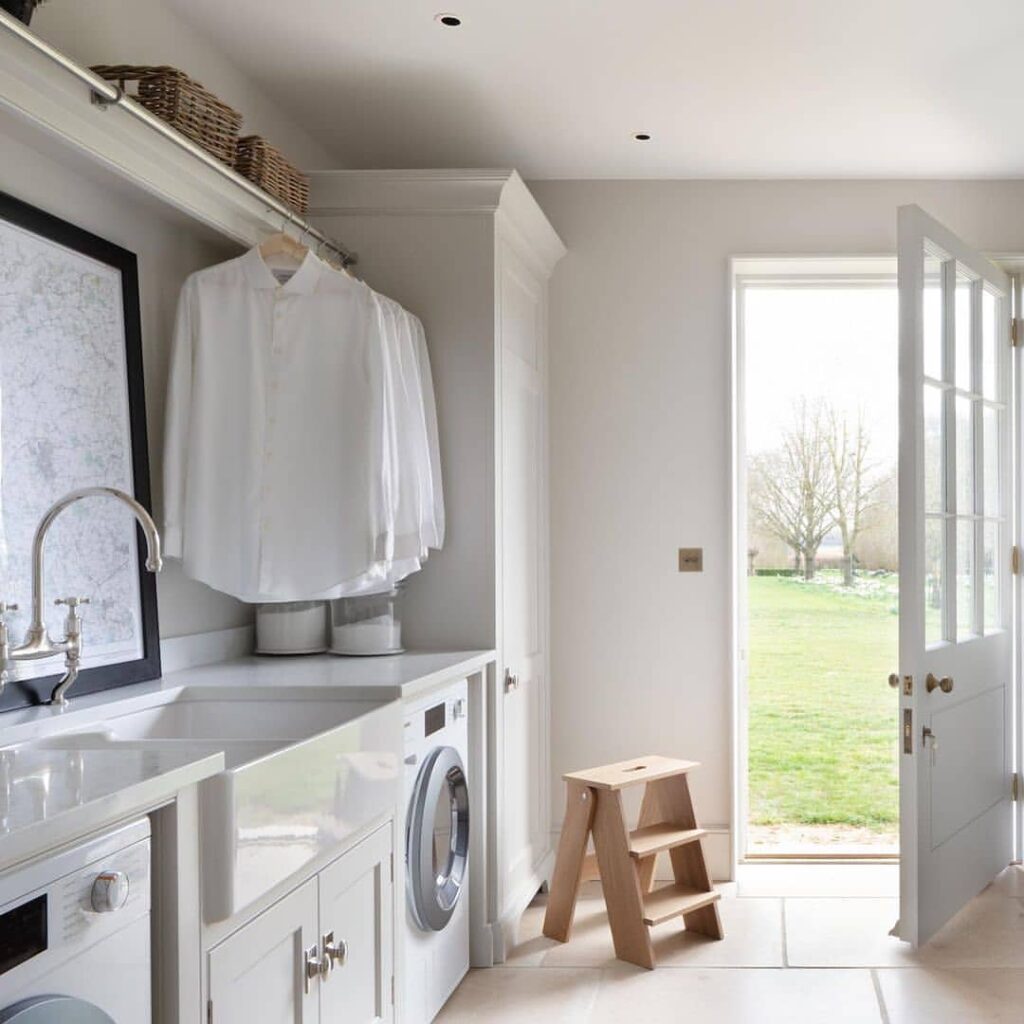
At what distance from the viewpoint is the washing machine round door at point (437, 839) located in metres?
2.76

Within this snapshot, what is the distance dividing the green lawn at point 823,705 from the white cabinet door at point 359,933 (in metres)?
2.63

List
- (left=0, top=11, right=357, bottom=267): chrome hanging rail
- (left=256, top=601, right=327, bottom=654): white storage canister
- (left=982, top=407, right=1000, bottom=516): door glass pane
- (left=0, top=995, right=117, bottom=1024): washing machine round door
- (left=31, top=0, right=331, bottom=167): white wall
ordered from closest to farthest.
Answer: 1. (left=0, top=995, right=117, bottom=1024): washing machine round door
2. (left=0, top=11, right=357, bottom=267): chrome hanging rail
3. (left=31, top=0, right=331, bottom=167): white wall
4. (left=256, top=601, right=327, bottom=654): white storage canister
5. (left=982, top=407, right=1000, bottom=516): door glass pane

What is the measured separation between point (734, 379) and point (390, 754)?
2.28 meters

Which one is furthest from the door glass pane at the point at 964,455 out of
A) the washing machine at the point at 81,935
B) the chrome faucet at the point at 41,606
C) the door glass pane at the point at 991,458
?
the washing machine at the point at 81,935

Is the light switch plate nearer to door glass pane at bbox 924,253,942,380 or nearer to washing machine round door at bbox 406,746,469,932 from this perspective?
door glass pane at bbox 924,253,942,380

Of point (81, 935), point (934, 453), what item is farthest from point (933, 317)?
point (81, 935)

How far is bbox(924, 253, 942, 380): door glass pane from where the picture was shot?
3525 mm

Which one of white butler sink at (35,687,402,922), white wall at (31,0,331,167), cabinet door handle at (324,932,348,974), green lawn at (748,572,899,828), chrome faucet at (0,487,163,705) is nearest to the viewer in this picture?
white butler sink at (35,687,402,922)

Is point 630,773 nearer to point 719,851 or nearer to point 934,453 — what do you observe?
point 719,851

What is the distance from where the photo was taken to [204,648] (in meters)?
2.98

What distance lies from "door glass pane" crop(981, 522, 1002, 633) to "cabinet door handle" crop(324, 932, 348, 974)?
2593 mm

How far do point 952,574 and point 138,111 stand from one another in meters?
2.70

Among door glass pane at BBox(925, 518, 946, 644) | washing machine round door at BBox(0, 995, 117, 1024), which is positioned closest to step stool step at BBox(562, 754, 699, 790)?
door glass pane at BBox(925, 518, 946, 644)

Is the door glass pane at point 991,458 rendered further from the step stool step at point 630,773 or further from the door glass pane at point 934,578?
the step stool step at point 630,773
